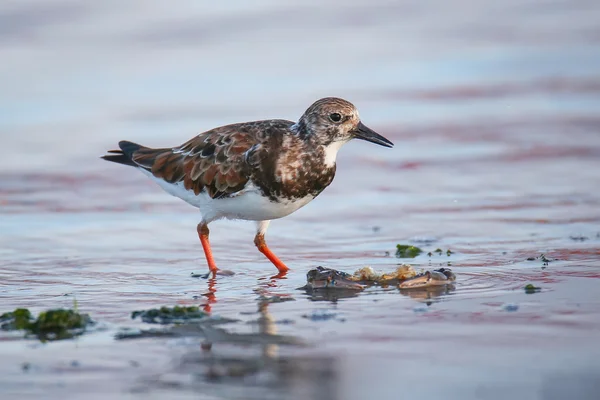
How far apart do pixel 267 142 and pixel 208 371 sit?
8.34 feet

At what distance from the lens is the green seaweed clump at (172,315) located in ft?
15.5

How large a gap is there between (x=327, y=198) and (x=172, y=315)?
3.83 m

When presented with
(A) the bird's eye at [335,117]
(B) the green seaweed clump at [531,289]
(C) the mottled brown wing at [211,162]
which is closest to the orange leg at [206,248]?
(C) the mottled brown wing at [211,162]

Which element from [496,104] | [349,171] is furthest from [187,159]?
[496,104]

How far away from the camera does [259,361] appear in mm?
4059

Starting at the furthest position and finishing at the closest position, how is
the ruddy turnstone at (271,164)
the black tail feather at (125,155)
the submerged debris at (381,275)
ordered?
the black tail feather at (125,155) → the ruddy turnstone at (271,164) → the submerged debris at (381,275)

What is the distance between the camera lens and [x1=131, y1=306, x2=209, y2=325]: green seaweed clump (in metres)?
4.72

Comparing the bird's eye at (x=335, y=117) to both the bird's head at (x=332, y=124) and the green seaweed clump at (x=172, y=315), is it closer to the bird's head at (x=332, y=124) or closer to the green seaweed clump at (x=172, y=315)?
the bird's head at (x=332, y=124)

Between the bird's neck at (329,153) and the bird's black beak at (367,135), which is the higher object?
the bird's black beak at (367,135)

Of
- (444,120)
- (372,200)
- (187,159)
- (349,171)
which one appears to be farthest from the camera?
(444,120)

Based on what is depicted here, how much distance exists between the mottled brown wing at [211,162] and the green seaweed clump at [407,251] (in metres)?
1.07

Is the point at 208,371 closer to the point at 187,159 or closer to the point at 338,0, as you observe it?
the point at 187,159

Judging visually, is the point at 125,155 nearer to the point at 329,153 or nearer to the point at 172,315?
the point at 329,153

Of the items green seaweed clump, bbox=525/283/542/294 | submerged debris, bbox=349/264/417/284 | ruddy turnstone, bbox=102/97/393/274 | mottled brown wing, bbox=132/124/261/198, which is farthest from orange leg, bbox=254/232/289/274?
green seaweed clump, bbox=525/283/542/294
